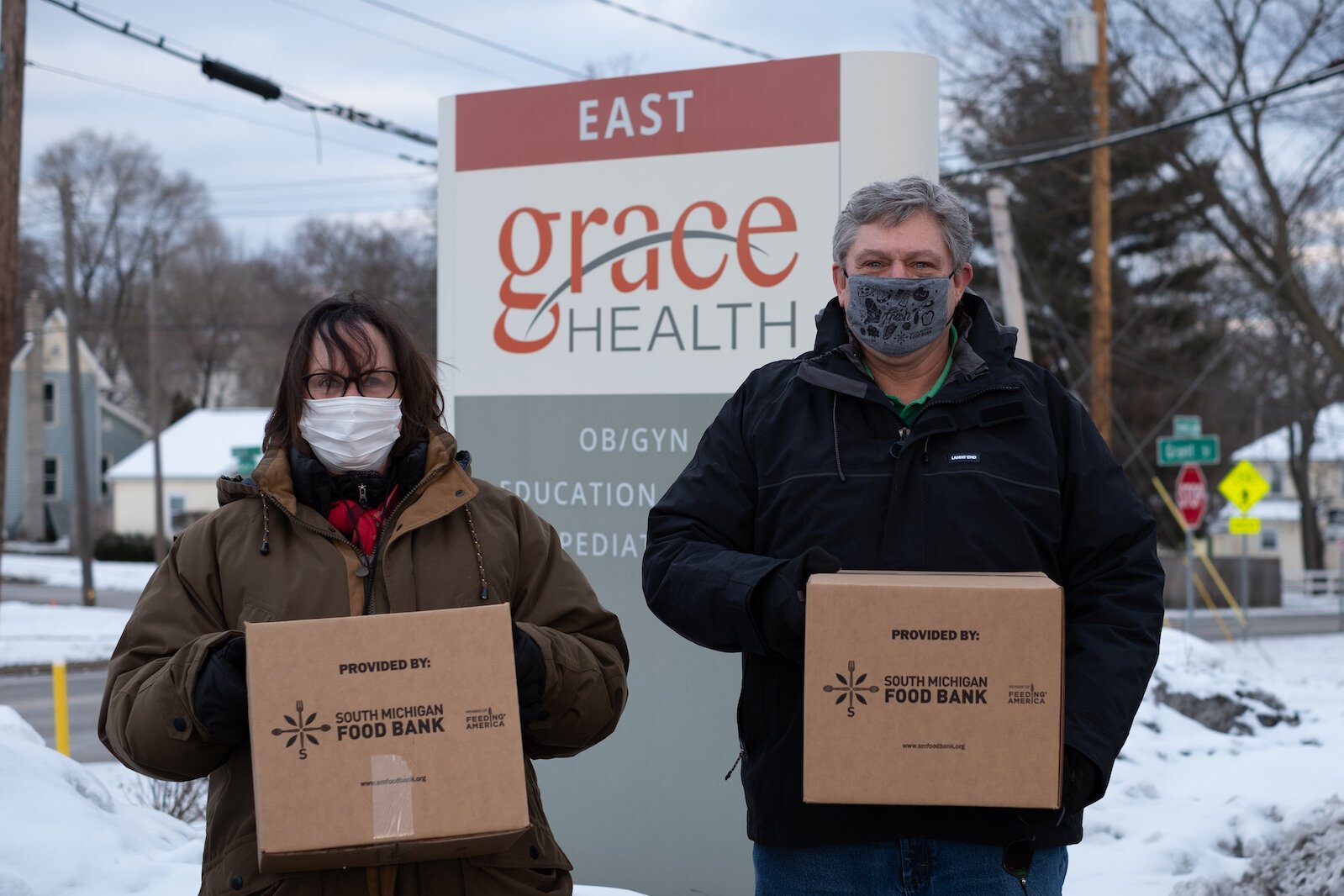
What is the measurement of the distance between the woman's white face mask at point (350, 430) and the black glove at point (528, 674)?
0.45 metres

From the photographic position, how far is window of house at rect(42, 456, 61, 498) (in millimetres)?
47250

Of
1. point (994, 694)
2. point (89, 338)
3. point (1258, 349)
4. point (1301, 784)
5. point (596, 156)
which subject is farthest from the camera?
point (89, 338)

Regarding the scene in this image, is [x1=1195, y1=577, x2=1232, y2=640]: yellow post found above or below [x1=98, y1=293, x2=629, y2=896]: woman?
below

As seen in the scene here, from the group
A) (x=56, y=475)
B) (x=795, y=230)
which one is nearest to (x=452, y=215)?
(x=795, y=230)

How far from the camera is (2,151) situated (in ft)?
41.5

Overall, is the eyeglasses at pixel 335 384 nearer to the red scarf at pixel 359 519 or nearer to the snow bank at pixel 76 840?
the red scarf at pixel 359 519

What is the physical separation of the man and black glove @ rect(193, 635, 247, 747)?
0.75m

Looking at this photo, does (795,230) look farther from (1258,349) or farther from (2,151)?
(1258,349)

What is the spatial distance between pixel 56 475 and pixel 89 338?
28.1 feet

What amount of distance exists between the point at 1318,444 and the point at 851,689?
54.8m

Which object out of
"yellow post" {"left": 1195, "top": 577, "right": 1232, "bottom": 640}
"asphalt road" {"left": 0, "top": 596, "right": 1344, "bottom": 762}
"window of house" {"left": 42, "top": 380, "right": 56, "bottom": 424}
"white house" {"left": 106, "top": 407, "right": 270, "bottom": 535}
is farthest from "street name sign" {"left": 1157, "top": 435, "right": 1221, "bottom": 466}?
"window of house" {"left": 42, "top": 380, "right": 56, "bottom": 424}

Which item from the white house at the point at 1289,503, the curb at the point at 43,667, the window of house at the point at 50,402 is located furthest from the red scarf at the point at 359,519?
the white house at the point at 1289,503

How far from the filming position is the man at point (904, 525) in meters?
2.37

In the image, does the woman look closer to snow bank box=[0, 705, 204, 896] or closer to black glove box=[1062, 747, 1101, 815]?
black glove box=[1062, 747, 1101, 815]
